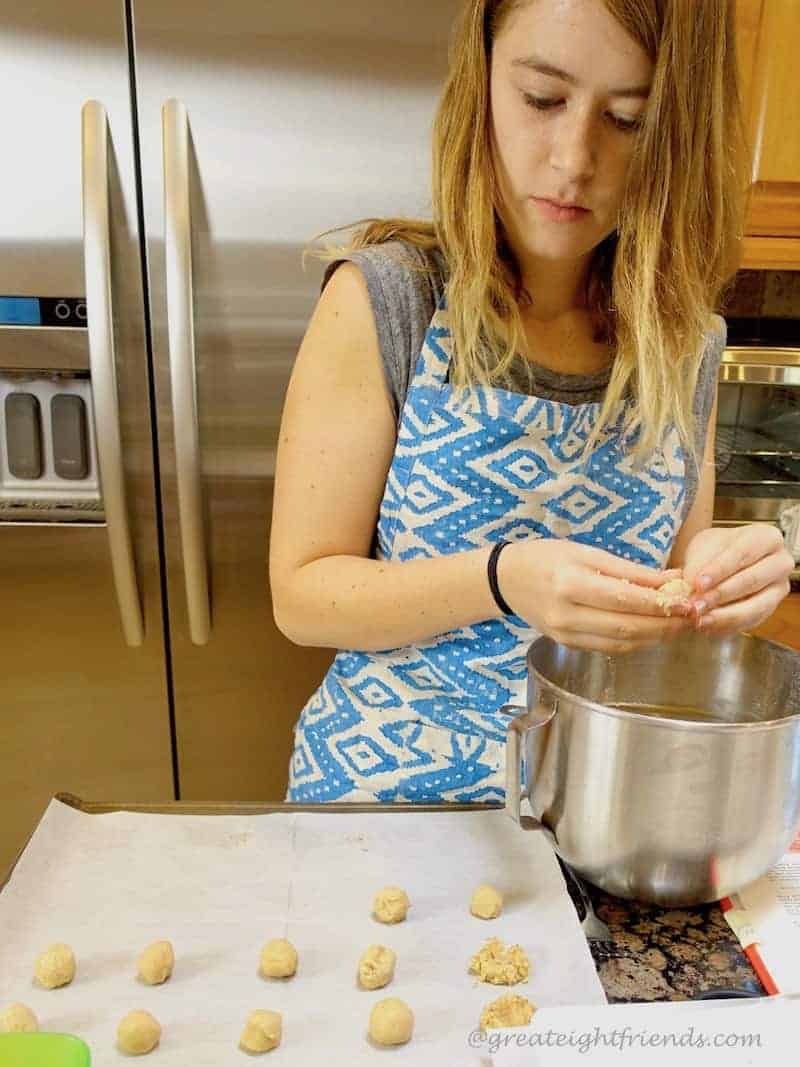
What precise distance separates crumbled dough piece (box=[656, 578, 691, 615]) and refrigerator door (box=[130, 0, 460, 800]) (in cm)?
98

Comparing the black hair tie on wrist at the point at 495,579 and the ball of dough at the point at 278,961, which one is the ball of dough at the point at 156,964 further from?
the black hair tie on wrist at the point at 495,579

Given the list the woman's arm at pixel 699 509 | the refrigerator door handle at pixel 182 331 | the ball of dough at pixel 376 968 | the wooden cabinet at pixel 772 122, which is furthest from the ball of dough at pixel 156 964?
the wooden cabinet at pixel 772 122

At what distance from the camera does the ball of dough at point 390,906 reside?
2.41 feet

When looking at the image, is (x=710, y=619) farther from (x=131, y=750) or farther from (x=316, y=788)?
(x=131, y=750)

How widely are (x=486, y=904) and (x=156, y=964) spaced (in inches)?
10.3

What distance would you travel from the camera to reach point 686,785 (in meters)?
0.63

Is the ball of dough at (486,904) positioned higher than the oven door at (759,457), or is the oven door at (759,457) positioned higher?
the oven door at (759,457)

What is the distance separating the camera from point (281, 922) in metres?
0.74

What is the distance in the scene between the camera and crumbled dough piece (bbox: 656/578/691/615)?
2.28 ft

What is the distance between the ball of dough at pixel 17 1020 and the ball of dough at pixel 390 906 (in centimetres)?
26

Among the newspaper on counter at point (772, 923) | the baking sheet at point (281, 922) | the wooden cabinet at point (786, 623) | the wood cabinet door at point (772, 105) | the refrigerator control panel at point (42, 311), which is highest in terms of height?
the wood cabinet door at point (772, 105)

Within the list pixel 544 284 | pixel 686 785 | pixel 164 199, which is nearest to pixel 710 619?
pixel 686 785

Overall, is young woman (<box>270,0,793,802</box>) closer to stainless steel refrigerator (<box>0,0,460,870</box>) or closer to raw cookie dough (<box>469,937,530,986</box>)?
raw cookie dough (<box>469,937,530,986</box>)

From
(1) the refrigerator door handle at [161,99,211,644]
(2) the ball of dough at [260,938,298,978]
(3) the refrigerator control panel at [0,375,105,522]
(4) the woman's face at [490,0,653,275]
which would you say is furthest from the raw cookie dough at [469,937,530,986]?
(3) the refrigerator control panel at [0,375,105,522]
